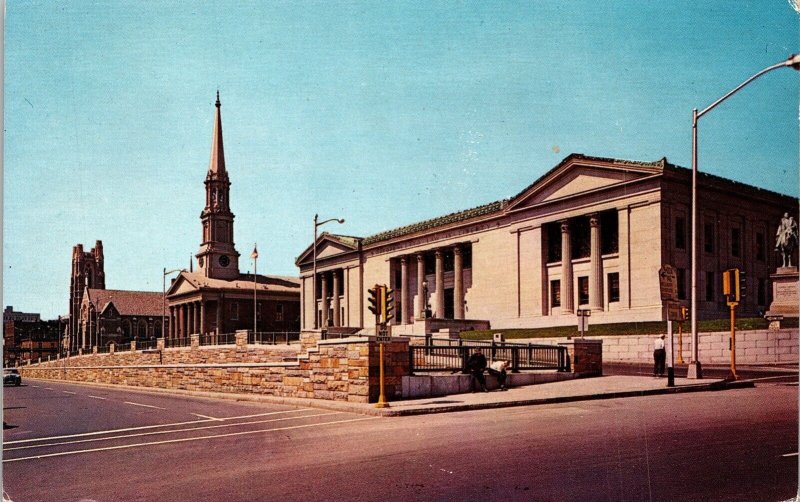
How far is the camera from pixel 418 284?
74.0 m

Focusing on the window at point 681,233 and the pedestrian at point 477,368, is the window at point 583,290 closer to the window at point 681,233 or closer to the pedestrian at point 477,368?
the window at point 681,233

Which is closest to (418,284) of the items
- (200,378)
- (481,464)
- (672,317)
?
(200,378)

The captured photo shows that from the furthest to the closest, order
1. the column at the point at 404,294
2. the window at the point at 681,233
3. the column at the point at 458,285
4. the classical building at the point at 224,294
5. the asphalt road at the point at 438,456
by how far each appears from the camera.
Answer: the classical building at the point at 224,294 → the column at the point at 404,294 → the column at the point at 458,285 → the window at the point at 681,233 → the asphalt road at the point at 438,456

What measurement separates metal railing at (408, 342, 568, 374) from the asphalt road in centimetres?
542

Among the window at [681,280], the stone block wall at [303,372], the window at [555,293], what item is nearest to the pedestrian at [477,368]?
the stone block wall at [303,372]

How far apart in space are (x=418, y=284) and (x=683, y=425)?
60.4 meters

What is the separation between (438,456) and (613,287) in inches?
1764

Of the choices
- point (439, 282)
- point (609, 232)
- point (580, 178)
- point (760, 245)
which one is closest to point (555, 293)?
point (609, 232)

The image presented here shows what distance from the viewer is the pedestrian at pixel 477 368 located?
22809 mm

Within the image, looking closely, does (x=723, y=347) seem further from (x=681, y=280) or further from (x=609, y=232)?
(x=609, y=232)

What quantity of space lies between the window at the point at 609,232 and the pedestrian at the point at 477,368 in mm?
33842

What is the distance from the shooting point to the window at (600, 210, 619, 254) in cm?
5434

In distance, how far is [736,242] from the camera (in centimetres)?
5106

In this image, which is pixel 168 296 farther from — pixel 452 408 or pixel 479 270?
pixel 452 408
